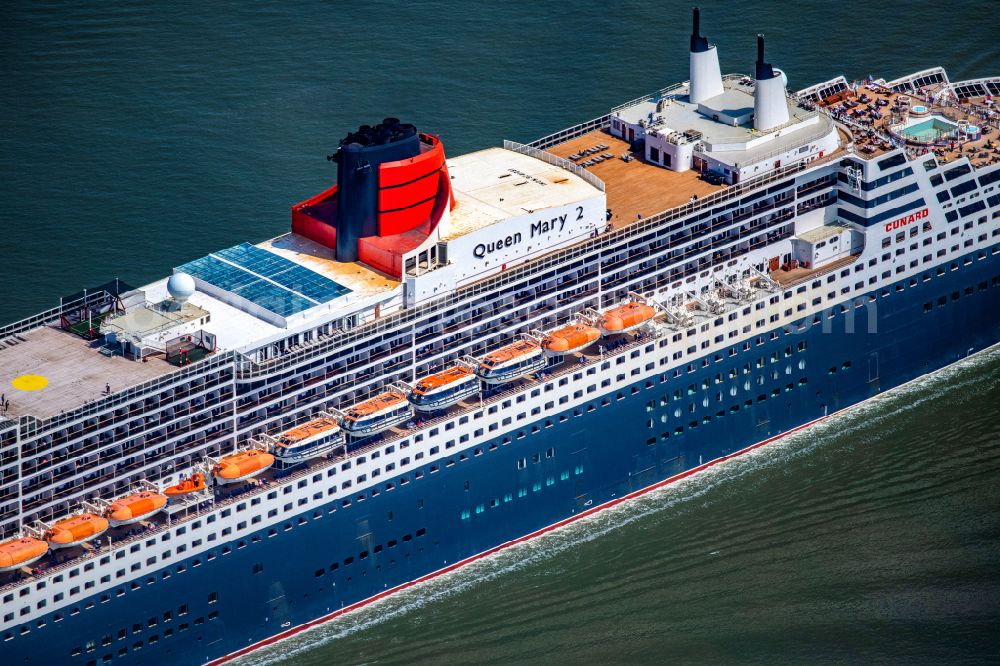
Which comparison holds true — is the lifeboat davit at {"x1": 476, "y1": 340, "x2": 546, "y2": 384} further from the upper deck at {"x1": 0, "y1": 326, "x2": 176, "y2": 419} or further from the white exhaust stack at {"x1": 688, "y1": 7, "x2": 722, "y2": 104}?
the white exhaust stack at {"x1": 688, "y1": 7, "x2": 722, "y2": 104}

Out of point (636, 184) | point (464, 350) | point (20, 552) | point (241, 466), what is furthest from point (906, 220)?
point (20, 552)

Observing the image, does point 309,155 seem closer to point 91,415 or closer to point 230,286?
point 230,286

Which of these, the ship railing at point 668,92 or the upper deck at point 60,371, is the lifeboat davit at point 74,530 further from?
the ship railing at point 668,92

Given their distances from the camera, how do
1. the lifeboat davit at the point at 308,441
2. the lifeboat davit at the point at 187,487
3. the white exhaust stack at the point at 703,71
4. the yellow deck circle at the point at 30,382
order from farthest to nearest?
the white exhaust stack at the point at 703,71, the lifeboat davit at the point at 308,441, the lifeboat davit at the point at 187,487, the yellow deck circle at the point at 30,382

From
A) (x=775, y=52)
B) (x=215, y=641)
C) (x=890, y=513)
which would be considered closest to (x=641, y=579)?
(x=890, y=513)

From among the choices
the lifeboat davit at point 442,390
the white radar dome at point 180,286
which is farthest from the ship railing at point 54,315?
the lifeboat davit at point 442,390

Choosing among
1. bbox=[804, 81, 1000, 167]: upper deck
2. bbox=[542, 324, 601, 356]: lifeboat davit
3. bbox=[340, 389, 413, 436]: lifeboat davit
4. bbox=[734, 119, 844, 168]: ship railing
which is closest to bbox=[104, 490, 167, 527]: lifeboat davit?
bbox=[340, 389, 413, 436]: lifeboat davit
